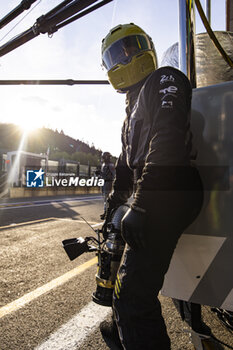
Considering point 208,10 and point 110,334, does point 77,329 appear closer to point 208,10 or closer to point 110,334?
point 110,334

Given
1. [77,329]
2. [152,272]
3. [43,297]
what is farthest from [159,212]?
[43,297]

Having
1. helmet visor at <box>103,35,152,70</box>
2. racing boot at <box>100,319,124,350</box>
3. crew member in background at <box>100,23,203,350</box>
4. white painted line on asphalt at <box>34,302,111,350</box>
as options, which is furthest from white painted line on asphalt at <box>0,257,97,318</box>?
helmet visor at <box>103,35,152,70</box>

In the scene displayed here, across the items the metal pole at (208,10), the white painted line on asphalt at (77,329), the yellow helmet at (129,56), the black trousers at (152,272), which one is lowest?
the white painted line on asphalt at (77,329)

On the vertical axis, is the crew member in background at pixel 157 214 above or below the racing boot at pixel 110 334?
above

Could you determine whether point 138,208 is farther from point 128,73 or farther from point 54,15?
point 54,15

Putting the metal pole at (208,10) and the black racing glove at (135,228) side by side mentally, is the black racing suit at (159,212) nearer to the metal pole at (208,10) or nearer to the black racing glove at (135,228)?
the black racing glove at (135,228)

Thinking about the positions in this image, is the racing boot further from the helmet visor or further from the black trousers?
the helmet visor

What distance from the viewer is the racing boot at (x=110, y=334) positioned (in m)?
1.63

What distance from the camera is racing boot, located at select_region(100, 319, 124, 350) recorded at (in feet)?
5.34

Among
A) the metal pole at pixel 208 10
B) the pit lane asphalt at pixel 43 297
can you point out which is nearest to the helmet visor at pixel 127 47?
the metal pole at pixel 208 10

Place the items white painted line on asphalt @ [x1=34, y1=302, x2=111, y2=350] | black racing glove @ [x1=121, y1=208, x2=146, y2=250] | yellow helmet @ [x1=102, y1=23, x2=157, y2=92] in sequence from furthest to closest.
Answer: yellow helmet @ [x1=102, y1=23, x2=157, y2=92] → white painted line on asphalt @ [x1=34, y1=302, x2=111, y2=350] → black racing glove @ [x1=121, y1=208, x2=146, y2=250]

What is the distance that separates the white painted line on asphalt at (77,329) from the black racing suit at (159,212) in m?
0.71

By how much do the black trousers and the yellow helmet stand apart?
1123 millimetres

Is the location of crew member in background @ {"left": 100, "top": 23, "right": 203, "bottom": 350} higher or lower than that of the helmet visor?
lower
